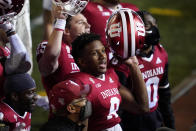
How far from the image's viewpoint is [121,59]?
151 inches

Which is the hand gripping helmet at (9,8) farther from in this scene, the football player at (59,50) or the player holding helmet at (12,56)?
the football player at (59,50)

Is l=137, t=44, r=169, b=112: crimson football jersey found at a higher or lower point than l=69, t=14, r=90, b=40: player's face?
lower

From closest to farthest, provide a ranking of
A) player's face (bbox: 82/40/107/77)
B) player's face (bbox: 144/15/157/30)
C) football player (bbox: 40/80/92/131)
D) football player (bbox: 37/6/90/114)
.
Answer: football player (bbox: 40/80/92/131) → player's face (bbox: 82/40/107/77) → football player (bbox: 37/6/90/114) → player's face (bbox: 144/15/157/30)

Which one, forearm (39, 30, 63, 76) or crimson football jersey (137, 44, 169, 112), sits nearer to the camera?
forearm (39, 30, 63, 76)

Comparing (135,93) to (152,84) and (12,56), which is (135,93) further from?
(12,56)

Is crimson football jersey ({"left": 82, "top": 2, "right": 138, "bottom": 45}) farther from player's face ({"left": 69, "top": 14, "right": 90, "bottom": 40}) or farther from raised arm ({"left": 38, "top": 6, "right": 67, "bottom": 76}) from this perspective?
raised arm ({"left": 38, "top": 6, "right": 67, "bottom": 76})

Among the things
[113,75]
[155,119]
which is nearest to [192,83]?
[155,119]

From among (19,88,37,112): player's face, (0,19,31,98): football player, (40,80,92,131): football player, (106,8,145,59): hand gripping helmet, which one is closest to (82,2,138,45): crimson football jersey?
(106,8,145,59): hand gripping helmet

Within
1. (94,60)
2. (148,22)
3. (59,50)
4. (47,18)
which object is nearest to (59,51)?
(59,50)

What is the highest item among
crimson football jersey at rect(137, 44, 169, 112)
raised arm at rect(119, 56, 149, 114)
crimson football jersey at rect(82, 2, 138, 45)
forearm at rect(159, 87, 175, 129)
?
crimson football jersey at rect(82, 2, 138, 45)

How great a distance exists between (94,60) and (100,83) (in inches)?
7.0

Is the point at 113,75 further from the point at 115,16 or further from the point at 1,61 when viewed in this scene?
the point at 1,61

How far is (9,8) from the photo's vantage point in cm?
355

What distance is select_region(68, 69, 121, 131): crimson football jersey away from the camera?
11.7 feet
